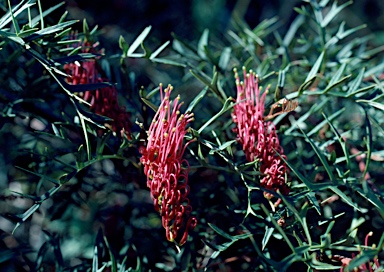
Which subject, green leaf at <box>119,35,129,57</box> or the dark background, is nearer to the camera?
green leaf at <box>119,35,129,57</box>

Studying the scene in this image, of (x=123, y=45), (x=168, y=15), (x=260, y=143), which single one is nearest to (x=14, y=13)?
(x=123, y=45)

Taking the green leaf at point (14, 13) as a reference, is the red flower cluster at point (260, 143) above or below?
below

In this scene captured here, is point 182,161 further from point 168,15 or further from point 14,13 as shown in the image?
point 168,15

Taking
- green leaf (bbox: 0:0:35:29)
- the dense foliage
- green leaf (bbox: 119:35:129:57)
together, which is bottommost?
the dense foliage

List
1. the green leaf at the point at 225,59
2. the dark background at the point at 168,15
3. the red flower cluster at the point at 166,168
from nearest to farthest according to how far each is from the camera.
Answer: the red flower cluster at the point at 166,168 < the green leaf at the point at 225,59 < the dark background at the point at 168,15

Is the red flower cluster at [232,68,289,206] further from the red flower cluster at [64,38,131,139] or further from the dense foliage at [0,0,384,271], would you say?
the red flower cluster at [64,38,131,139]

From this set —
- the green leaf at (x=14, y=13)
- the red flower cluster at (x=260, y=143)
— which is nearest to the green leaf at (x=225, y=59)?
the red flower cluster at (x=260, y=143)

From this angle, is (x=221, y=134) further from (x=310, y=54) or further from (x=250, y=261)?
(x=310, y=54)

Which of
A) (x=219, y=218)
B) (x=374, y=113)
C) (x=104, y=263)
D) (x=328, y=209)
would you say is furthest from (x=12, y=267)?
(x=374, y=113)

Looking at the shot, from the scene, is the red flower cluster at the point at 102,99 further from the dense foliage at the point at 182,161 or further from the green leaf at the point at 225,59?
the green leaf at the point at 225,59

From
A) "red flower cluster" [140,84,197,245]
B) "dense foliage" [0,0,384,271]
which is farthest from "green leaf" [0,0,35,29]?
"red flower cluster" [140,84,197,245]
